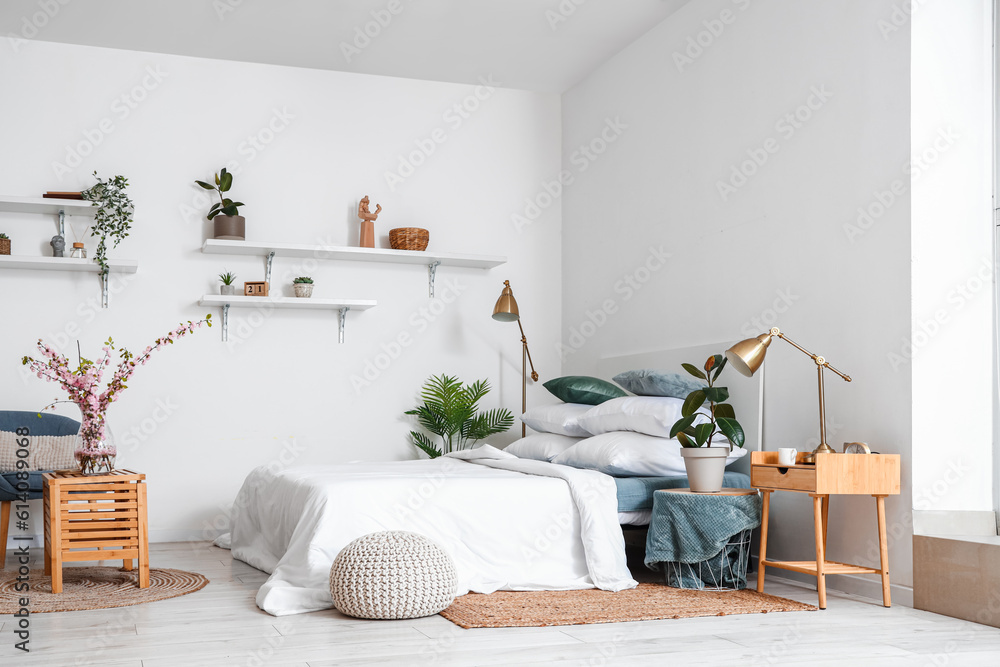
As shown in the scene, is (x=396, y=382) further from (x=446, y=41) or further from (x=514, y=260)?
(x=446, y=41)

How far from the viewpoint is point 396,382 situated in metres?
5.52

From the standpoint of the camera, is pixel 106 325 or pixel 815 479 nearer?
pixel 815 479

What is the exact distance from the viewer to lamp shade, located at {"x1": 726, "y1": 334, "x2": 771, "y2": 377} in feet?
11.1

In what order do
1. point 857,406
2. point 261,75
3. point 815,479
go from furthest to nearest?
1. point 261,75
2. point 857,406
3. point 815,479

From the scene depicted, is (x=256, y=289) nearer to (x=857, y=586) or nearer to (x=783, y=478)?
(x=783, y=478)

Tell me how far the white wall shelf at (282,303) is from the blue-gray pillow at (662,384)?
181 cm

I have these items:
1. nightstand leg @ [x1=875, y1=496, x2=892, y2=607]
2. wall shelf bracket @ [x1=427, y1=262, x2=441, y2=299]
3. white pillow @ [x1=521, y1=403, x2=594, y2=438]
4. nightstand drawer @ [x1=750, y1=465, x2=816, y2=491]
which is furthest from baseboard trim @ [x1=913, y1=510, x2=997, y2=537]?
wall shelf bracket @ [x1=427, y1=262, x2=441, y2=299]

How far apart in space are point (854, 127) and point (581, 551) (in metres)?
1.98

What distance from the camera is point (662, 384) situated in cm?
399

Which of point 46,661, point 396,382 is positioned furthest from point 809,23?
point 46,661

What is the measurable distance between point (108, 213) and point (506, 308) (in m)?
2.23

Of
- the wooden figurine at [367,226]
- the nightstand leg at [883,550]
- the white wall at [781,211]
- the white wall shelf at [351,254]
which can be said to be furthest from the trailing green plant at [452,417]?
the nightstand leg at [883,550]

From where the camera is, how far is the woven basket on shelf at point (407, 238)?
5402 mm

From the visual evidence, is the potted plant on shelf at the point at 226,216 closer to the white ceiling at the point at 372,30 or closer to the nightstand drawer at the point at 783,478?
the white ceiling at the point at 372,30
